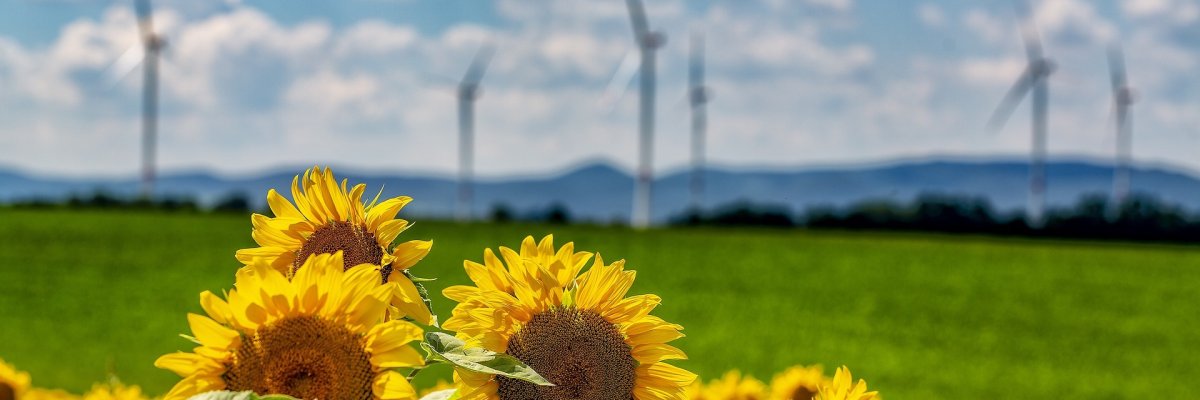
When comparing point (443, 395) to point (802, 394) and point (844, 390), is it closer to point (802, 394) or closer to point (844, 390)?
point (844, 390)

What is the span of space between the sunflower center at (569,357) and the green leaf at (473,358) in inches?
3.7

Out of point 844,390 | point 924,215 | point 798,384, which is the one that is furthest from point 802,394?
point 924,215

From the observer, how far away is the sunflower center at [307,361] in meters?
0.92

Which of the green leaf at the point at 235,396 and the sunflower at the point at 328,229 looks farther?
the sunflower at the point at 328,229

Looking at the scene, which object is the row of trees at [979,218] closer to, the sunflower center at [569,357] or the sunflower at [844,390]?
the sunflower at [844,390]

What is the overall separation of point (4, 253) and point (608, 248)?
13.4 meters

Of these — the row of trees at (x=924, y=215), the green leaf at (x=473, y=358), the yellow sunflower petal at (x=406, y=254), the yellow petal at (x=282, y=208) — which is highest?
the yellow petal at (x=282, y=208)

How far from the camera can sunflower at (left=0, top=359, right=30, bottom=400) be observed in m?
2.19

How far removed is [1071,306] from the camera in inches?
794

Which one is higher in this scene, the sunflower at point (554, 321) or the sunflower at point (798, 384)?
the sunflower at point (554, 321)

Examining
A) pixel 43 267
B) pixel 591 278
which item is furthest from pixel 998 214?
pixel 591 278

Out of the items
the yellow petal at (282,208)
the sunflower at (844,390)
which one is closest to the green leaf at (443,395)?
the yellow petal at (282,208)

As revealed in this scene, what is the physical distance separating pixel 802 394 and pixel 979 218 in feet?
107

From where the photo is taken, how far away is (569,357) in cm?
110
